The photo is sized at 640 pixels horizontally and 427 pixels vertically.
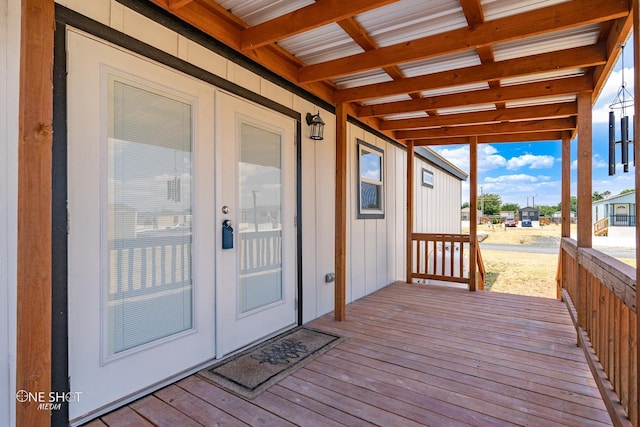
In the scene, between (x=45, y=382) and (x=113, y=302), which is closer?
(x=45, y=382)

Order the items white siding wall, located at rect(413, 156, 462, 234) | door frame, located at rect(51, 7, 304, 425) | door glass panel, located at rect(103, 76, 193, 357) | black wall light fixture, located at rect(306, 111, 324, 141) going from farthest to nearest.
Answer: white siding wall, located at rect(413, 156, 462, 234), black wall light fixture, located at rect(306, 111, 324, 141), door glass panel, located at rect(103, 76, 193, 357), door frame, located at rect(51, 7, 304, 425)

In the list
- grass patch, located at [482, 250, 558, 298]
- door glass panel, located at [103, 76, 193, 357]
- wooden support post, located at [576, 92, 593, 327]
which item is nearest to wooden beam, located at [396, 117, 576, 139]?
wooden support post, located at [576, 92, 593, 327]

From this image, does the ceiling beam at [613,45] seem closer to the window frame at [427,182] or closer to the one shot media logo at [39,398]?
the one shot media logo at [39,398]

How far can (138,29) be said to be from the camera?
6.42ft

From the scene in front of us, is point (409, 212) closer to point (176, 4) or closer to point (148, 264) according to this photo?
point (148, 264)

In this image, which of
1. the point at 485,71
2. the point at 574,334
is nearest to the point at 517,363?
the point at 574,334

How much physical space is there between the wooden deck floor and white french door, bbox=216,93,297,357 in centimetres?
54

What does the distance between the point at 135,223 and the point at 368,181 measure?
10.7ft

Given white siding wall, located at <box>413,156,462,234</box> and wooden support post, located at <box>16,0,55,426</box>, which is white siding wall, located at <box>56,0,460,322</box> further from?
white siding wall, located at <box>413,156,462,234</box>

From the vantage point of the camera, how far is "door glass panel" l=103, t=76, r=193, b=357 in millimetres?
1865

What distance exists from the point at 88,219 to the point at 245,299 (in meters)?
1.33

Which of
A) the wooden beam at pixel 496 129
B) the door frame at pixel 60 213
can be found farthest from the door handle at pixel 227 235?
the wooden beam at pixel 496 129

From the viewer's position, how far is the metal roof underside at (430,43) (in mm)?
2021

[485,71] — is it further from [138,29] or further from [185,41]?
[138,29]
